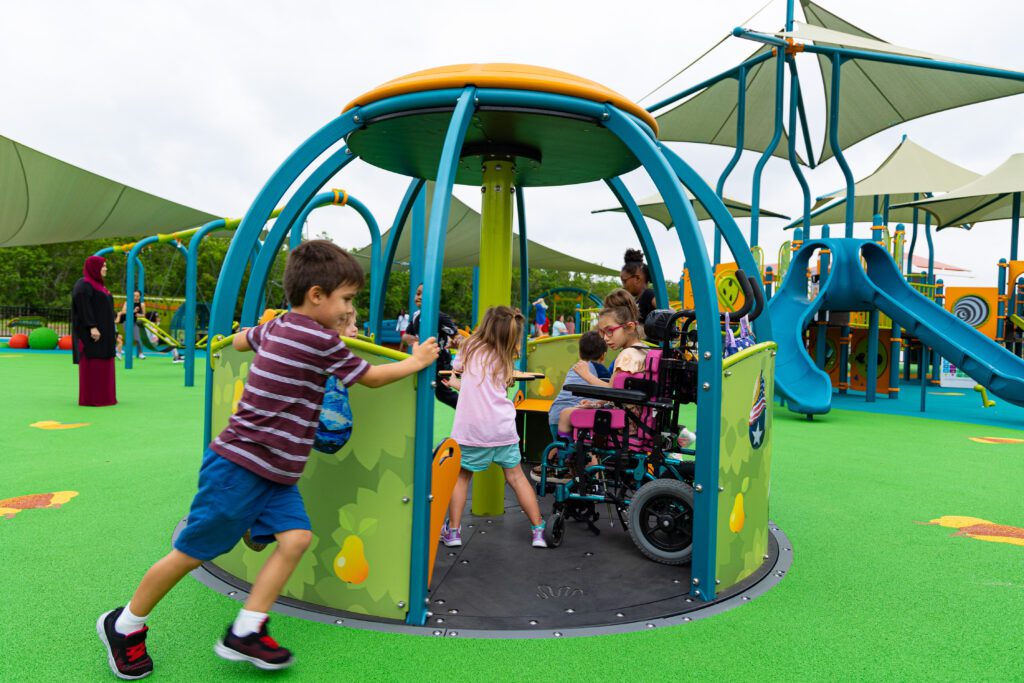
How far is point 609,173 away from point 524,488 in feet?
7.33

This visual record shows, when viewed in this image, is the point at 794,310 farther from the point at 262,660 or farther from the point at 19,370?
the point at 19,370

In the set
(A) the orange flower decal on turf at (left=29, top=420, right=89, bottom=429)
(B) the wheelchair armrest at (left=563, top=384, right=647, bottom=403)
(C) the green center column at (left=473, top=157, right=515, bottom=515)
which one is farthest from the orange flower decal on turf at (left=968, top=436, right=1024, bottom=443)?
(A) the orange flower decal on turf at (left=29, top=420, right=89, bottom=429)

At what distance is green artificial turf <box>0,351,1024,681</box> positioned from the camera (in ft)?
8.02

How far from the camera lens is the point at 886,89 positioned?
1773 centimetres

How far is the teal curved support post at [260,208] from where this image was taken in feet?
11.2

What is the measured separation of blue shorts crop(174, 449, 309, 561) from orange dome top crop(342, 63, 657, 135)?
188cm

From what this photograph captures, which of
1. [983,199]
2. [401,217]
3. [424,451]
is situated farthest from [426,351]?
[983,199]

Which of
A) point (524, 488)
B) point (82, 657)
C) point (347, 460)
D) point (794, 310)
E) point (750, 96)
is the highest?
point (750, 96)

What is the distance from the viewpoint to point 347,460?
9.32 feet

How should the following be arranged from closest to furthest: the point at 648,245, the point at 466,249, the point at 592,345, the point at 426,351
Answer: the point at 426,351
the point at 592,345
the point at 648,245
the point at 466,249

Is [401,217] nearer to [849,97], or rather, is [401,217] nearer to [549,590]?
[549,590]

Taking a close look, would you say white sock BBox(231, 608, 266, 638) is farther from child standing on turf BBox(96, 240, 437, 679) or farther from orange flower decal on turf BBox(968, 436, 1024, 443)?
orange flower decal on turf BBox(968, 436, 1024, 443)

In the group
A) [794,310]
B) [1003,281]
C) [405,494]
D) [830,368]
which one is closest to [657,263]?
[405,494]

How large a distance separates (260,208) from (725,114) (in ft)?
63.6
